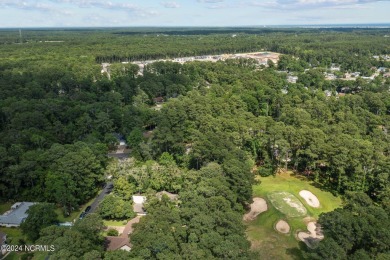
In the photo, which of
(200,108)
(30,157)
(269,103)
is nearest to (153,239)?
(30,157)

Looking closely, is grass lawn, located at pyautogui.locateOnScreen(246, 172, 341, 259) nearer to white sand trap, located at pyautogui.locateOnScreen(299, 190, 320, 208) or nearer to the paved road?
white sand trap, located at pyautogui.locateOnScreen(299, 190, 320, 208)

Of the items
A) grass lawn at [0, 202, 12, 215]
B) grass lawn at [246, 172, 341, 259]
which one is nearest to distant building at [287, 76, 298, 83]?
grass lawn at [246, 172, 341, 259]

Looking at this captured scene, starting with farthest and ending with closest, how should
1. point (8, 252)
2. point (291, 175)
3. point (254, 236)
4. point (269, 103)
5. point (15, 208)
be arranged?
point (269, 103) < point (291, 175) < point (15, 208) < point (254, 236) < point (8, 252)

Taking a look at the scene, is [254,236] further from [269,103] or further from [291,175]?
[269,103]

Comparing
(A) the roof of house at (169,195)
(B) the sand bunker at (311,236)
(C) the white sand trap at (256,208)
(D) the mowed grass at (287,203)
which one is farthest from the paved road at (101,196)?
(B) the sand bunker at (311,236)

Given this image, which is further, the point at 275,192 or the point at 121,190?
the point at 275,192

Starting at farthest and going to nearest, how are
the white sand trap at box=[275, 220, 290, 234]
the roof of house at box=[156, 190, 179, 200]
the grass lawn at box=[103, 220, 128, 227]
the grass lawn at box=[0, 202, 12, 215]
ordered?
the grass lawn at box=[0, 202, 12, 215] < the roof of house at box=[156, 190, 179, 200] < the grass lawn at box=[103, 220, 128, 227] < the white sand trap at box=[275, 220, 290, 234]
